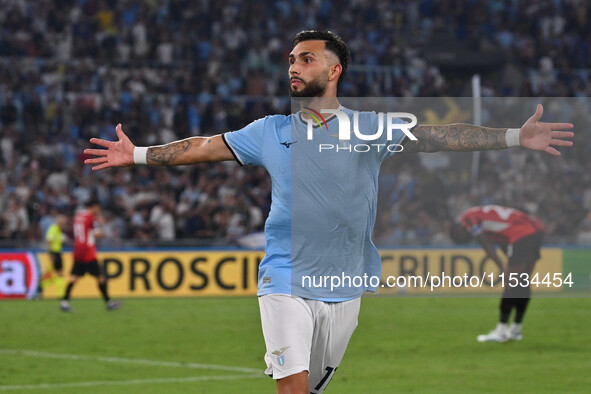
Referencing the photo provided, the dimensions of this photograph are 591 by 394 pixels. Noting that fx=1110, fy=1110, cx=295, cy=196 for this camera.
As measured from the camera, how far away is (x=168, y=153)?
6.21 m

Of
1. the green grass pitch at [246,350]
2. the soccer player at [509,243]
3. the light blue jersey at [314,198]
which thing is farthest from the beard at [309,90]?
the soccer player at [509,243]

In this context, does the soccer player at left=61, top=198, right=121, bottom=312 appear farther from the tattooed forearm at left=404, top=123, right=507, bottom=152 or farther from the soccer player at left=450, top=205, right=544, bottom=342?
the tattooed forearm at left=404, top=123, right=507, bottom=152

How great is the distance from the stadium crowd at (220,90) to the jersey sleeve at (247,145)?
14445 millimetres

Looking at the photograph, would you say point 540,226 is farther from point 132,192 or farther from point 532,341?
point 132,192

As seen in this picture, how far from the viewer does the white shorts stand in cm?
586

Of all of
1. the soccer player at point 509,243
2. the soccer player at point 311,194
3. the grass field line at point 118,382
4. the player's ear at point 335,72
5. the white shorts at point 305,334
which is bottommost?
the grass field line at point 118,382

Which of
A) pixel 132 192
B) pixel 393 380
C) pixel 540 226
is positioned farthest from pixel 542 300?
pixel 393 380

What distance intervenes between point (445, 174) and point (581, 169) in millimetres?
4491

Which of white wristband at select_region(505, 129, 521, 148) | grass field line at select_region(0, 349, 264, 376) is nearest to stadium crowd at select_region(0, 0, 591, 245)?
grass field line at select_region(0, 349, 264, 376)

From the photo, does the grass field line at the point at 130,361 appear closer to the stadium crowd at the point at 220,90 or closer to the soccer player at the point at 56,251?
the soccer player at the point at 56,251

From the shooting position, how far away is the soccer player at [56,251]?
811 inches

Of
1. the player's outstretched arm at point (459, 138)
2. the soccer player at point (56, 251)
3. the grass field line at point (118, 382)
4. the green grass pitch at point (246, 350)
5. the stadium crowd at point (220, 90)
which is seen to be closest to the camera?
the player's outstretched arm at point (459, 138)

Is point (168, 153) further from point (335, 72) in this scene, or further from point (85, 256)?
point (85, 256)

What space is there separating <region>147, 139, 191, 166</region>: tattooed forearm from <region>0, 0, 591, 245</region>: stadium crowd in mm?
14401
